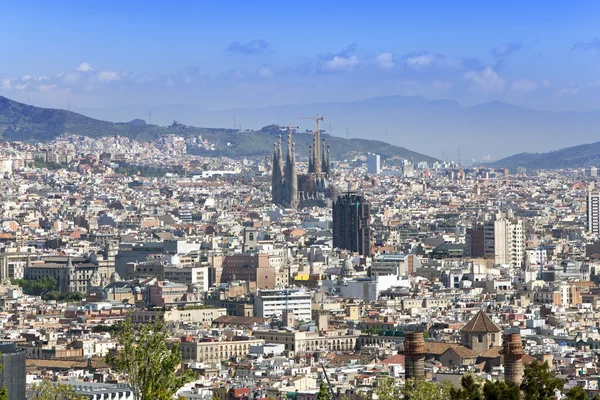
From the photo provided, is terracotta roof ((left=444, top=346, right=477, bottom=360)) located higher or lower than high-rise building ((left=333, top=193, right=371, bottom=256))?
lower

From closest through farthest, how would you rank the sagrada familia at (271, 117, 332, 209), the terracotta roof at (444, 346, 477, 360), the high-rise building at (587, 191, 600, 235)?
the terracotta roof at (444, 346, 477, 360) < the high-rise building at (587, 191, 600, 235) < the sagrada familia at (271, 117, 332, 209)

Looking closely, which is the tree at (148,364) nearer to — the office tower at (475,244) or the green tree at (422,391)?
the green tree at (422,391)

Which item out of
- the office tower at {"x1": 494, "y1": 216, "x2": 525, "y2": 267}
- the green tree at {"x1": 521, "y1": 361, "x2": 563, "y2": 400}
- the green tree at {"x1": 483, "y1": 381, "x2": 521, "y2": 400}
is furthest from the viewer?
the office tower at {"x1": 494, "y1": 216, "x2": 525, "y2": 267}

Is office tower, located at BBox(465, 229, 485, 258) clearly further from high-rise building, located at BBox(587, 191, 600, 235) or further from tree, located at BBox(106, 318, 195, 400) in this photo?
tree, located at BBox(106, 318, 195, 400)

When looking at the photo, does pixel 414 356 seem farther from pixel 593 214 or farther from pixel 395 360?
pixel 593 214


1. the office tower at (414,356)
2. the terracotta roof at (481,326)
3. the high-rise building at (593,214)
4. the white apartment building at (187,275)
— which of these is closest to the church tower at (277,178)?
the high-rise building at (593,214)

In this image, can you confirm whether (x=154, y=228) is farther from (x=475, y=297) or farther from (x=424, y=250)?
(x=475, y=297)

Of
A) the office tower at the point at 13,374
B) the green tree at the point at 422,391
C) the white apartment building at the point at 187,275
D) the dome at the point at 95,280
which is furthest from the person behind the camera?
the dome at the point at 95,280

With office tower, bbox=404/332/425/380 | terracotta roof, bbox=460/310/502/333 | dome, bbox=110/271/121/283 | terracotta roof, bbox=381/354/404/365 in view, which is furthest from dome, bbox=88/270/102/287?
office tower, bbox=404/332/425/380
